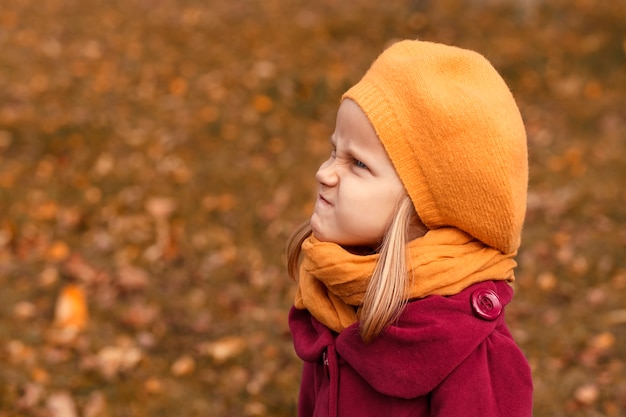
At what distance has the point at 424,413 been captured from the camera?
178 centimetres

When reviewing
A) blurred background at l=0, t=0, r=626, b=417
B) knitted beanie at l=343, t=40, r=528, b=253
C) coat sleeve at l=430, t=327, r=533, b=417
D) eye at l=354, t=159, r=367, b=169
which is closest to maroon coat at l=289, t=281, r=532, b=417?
coat sleeve at l=430, t=327, r=533, b=417

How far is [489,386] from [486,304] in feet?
0.58

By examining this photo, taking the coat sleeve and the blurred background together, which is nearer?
the coat sleeve

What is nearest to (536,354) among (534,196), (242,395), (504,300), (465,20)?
(242,395)

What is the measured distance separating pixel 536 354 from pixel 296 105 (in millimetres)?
3397

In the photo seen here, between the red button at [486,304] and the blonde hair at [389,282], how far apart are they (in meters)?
0.15

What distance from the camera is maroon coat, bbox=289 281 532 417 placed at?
5.49ft

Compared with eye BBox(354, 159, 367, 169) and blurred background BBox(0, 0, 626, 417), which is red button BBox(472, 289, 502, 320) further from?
blurred background BBox(0, 0, 626, 417)

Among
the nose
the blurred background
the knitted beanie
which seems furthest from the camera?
the blurred background

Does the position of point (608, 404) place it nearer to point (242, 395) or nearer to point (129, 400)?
point (242, 395)

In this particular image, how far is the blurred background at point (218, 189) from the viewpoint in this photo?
11.6 feet

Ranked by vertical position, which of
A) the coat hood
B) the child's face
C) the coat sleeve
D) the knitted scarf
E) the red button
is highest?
the child's face

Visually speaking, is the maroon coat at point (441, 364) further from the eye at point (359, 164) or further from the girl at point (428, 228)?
the eye at point (359, 164)

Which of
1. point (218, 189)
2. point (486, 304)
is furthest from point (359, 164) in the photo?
point (218, 189)
